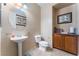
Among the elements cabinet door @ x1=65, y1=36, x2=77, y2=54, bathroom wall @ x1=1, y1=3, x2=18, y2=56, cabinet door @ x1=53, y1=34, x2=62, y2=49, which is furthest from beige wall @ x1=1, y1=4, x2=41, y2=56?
cabinet door @ x1=65, y1=36, x2=77, y2=54

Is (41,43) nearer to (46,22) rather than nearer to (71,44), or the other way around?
(46,22)

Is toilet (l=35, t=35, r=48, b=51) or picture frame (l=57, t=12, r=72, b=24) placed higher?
picture frame (l=57, t=12, r=72, b=24)

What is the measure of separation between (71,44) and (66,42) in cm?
8

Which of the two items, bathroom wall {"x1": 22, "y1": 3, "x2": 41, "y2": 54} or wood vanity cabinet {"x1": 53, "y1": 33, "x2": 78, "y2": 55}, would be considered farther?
bathroom wall {"x1": 22, "y1": 3, "x2": 41, "y2": 54}

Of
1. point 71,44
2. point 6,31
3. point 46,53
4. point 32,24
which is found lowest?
point 46,53

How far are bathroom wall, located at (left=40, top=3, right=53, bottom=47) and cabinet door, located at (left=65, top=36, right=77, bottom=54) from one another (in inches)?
10.7

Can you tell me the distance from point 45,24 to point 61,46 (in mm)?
444

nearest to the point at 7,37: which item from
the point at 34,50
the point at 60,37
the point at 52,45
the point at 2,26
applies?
the point at 2,26

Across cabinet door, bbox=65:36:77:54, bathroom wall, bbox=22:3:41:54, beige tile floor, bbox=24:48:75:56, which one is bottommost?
beige tile floor, bbox=24:48:75:56

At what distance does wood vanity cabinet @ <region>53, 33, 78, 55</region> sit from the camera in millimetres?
1707

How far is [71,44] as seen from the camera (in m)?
1.73

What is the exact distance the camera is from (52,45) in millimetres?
1816

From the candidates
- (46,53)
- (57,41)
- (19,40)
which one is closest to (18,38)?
(19,40)

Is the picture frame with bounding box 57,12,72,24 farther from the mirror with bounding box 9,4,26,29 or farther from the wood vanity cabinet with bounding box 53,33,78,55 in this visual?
the mirror with bounding box 9,4,26,29
